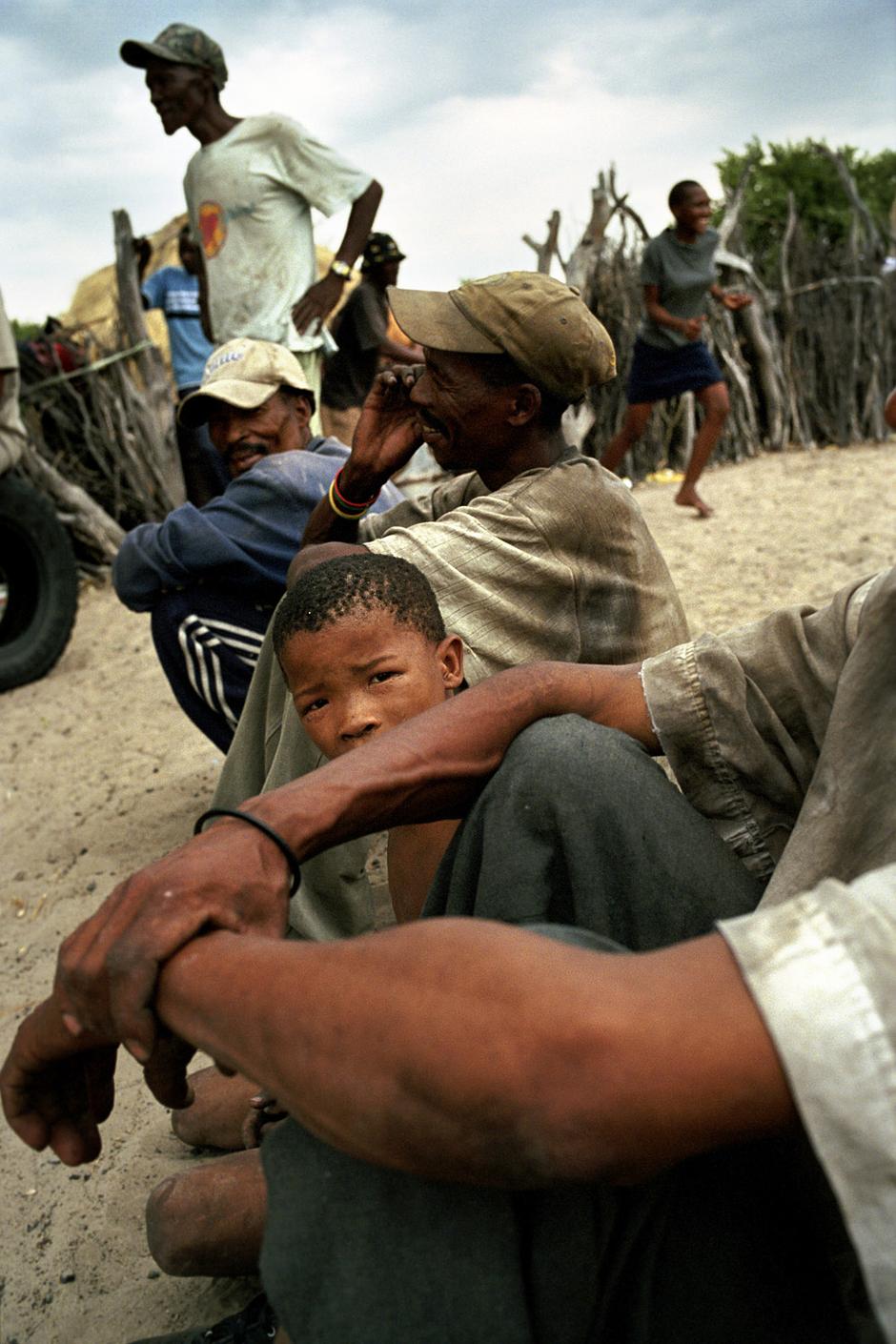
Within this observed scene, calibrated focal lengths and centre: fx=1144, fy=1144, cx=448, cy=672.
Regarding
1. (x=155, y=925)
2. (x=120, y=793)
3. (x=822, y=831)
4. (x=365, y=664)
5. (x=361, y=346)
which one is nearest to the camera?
(x=155, y=925)

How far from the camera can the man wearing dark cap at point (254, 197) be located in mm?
4711

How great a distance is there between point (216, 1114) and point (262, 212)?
3889 mm

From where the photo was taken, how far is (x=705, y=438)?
7031 mm

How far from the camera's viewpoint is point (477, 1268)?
1.01 meters

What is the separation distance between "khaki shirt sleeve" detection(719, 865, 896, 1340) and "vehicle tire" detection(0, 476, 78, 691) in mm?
5205

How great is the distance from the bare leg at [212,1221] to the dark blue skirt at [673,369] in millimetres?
6077

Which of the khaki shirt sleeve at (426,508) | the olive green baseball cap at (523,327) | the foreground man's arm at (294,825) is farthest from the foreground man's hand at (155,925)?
the khaki shirt sleeve at (426,508)

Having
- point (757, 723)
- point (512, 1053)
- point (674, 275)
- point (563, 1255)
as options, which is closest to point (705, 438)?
point (674, 275)

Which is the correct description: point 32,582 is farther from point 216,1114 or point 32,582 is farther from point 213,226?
point 216,1114

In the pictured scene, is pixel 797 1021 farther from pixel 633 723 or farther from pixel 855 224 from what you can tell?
pixel 855 224

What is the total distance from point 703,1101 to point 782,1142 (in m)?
0.37

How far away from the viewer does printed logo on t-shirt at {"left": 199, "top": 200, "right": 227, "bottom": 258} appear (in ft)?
16.0

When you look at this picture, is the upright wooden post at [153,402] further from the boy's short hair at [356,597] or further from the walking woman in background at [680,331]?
the boy's short hair at [356,597]

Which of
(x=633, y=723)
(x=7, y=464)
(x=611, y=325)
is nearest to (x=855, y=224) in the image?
(x=611, y=325)
